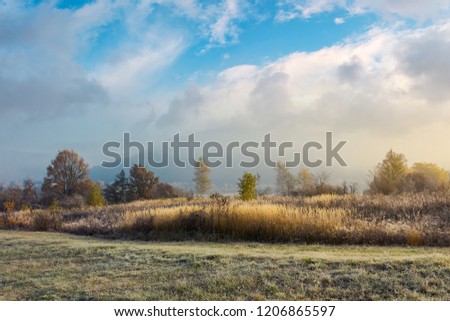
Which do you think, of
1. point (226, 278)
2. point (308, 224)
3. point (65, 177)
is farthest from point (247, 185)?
point (65, 177)

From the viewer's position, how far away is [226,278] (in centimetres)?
646

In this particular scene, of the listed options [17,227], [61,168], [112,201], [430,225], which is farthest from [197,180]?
[430,225]

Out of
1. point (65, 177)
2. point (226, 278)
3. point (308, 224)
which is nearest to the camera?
point (226, 278)

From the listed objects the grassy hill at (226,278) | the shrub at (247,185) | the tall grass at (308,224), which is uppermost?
the shrub at (247,185)

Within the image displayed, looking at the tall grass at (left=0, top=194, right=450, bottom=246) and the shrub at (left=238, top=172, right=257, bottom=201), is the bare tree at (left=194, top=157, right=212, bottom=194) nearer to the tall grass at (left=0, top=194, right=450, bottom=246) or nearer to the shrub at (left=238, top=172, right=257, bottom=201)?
the shrub at (left=238, top=172, right=257, bottom=201)

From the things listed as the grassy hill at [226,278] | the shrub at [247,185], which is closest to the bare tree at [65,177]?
the shrub at [247,185]

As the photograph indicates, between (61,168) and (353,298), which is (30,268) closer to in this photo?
(353,298)

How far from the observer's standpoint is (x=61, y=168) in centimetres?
4544

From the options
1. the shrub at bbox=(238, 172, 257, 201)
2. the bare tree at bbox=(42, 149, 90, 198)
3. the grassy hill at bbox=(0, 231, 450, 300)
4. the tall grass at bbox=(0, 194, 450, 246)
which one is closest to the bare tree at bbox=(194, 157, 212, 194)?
the bare tree at bbox=(42, 149, 90, 198)

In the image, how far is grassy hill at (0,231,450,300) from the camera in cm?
584

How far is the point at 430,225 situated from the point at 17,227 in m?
17.0

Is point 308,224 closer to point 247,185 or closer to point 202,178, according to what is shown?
point 247,185

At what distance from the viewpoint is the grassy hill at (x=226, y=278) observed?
584 centimetres

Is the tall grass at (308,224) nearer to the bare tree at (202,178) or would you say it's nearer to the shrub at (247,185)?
the shrub at (247,185)
